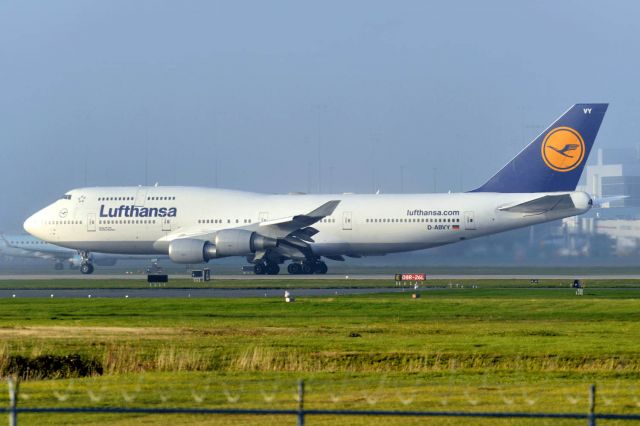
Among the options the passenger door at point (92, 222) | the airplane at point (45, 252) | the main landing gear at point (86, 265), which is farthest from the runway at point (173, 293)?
the airplane at point (45, 252)

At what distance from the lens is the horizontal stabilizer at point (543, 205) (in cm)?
6425

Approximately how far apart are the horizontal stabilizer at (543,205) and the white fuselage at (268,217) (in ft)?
0.77

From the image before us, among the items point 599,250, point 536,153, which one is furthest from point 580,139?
point 599,250

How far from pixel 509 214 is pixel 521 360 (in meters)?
41.5

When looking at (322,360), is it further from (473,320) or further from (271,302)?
(271,302)

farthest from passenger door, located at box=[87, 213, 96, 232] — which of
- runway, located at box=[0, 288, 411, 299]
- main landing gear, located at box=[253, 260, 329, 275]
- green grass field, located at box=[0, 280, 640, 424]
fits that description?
green grass field, located at box=[0, 280, 640, 424]

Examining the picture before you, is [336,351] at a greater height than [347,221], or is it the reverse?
[347,221]

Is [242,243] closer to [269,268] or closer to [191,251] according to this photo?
[269,268]

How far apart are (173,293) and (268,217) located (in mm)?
20000

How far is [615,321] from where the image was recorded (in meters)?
34.7

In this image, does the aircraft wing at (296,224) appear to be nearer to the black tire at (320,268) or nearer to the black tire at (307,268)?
the black tire at (307,268)

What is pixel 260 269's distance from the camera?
69.1m

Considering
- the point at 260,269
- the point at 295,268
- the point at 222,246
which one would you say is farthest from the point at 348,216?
the point at 222,246

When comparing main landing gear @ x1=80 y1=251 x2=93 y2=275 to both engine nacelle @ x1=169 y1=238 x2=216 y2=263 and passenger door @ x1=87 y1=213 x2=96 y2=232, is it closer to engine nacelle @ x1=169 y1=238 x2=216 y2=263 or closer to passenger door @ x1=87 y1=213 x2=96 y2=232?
passenger door @ x1=87 y1=213 x2=96 y2=232
